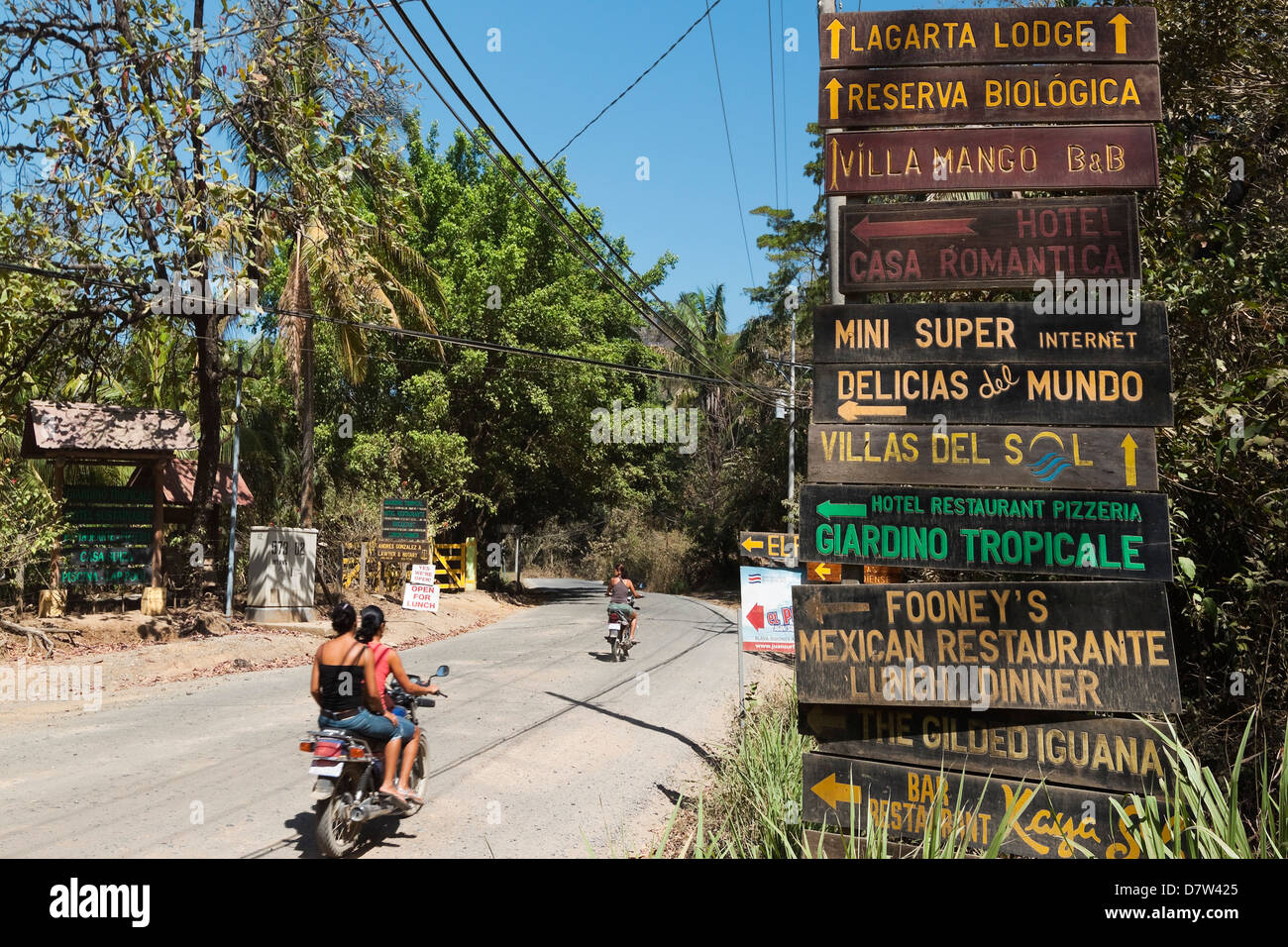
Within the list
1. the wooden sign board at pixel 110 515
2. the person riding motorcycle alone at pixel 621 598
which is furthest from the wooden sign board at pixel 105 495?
the person riding motorcycle alone at pixel 621 598

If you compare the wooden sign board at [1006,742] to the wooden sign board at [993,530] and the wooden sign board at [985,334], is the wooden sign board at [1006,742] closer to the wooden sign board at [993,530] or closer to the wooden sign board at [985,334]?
the wooden sign board at [993,530]

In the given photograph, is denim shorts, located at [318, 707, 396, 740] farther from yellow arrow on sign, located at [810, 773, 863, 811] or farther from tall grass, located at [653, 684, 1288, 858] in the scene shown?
yellow arrow on sign, located at [810, 773, 863, 811]

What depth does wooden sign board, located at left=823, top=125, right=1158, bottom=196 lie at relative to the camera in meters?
Result: 5.14

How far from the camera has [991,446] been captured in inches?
194

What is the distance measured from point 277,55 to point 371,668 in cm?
1326

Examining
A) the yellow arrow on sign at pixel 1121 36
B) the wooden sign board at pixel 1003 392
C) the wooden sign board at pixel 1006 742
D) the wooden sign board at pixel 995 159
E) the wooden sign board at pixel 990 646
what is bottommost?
the wooden sign board at pixel 1006 742

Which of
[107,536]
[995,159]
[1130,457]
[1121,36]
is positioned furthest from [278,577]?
[1121,36]

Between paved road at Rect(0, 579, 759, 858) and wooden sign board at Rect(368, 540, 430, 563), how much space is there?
28.1 feet

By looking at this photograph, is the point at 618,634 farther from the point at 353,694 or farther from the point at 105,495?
the point at 353,694

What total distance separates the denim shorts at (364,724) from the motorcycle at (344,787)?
0.14ft

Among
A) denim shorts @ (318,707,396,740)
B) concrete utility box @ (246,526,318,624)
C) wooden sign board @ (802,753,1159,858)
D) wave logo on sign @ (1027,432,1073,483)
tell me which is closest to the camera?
wooden sign board @ (802,753,1159,858)

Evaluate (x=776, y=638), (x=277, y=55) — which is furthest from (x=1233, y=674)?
(x=277, y=55)

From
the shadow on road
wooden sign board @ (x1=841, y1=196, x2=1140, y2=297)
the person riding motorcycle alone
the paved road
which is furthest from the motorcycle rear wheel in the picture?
the person riding motorcycle alone

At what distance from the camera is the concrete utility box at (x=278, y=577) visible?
19016mm
